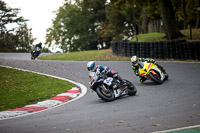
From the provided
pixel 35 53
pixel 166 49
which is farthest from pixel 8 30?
pixel 166 49

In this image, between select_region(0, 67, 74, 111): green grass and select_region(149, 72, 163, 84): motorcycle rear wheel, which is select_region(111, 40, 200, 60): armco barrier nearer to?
select_region(149, 72, 163, 84): motorcycle rear wheel

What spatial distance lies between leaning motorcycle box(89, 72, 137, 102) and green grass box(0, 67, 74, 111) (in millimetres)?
2249

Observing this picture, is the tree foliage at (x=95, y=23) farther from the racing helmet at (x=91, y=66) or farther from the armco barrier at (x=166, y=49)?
the racing helmet at (x=91, y=66)

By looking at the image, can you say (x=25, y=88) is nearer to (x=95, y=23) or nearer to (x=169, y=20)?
(x=169, y=20)

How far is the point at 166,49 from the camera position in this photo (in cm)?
2233

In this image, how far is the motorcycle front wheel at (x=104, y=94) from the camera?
10.4 m

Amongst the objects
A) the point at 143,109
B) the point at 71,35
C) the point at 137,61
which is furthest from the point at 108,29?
the point at 143,109

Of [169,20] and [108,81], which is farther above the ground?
[169,20]

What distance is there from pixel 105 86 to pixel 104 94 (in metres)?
0.27

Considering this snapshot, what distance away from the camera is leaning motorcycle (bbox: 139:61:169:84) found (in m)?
12.9

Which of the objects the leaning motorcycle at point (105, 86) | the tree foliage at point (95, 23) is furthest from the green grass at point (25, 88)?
the tree foliage at point (95, 23)

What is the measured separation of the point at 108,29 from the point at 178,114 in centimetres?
5163

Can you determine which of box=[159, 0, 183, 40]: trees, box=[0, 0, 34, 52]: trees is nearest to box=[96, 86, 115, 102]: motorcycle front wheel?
box=[159, 0, 183, 40]: trees

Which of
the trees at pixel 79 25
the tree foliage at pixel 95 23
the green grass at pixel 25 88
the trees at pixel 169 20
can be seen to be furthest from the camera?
the trees at pixel 79 25
